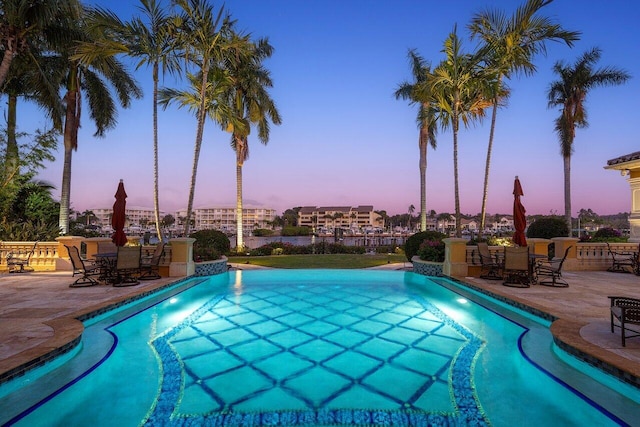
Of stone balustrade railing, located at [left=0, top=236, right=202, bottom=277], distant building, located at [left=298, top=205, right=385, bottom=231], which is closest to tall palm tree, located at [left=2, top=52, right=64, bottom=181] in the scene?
stone balustrade railing, located at [left=0, top=236, right=202, bottom=277]

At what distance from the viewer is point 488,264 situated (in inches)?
412

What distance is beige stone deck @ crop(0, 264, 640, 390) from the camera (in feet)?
13.1

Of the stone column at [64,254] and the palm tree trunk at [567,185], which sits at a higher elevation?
the palm tree trunk at [567,185]

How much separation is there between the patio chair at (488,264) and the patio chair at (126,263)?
10614 millimetres

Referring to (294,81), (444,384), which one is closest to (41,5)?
(294,81)

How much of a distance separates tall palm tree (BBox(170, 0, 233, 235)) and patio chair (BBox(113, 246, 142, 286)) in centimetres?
283

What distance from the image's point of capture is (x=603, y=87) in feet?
71.1

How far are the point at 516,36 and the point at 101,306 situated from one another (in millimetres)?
15121

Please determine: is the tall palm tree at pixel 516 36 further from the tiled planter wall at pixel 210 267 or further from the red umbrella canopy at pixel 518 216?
the tiled planter wall at pixel 210 267

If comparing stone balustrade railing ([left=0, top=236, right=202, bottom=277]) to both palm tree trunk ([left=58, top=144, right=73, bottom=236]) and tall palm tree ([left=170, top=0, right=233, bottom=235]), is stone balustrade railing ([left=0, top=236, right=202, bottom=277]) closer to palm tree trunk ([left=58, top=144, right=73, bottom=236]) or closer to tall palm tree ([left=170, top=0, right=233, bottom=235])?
tall palm tree ([left=170, top=0, right=233, bottom=235])

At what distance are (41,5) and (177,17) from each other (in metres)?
4.55

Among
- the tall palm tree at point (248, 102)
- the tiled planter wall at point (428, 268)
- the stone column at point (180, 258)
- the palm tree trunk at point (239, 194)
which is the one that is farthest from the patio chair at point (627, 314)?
the palm tree trunk at point (239, 194)

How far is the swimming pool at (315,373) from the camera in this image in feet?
11.3

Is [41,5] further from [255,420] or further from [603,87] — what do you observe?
[603,87]
